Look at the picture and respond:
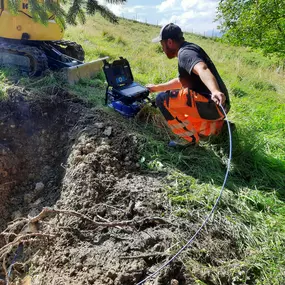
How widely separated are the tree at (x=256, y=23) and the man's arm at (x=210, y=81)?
368 inches

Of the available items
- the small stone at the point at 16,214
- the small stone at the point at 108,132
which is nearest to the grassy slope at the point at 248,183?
the small stone at the point at 108,132

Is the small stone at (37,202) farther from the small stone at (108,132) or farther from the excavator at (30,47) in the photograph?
the excavator at (30,47)

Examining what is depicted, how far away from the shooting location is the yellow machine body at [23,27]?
16.1 feet

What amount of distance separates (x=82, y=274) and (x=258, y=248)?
4.25ft

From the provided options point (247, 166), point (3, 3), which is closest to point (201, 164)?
point (247, 166)

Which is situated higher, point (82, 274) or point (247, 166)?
point (247, 166)

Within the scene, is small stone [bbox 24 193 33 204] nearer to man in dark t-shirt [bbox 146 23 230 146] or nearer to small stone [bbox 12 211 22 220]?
small stone [bbox 12 211 22 220]

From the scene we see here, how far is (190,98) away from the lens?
3.14m

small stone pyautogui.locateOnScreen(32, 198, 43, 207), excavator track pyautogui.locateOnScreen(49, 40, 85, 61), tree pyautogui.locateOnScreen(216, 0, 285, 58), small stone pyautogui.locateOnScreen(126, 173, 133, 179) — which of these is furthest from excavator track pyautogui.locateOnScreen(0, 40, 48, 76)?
tree pyautogui.locateOnScreen(216, 0, 285, 58)

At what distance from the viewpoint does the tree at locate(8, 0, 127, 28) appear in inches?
139

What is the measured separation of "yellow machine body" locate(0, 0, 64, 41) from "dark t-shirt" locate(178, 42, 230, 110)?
9.73 feet

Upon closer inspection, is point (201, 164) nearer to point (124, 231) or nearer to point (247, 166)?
point (247, 166)

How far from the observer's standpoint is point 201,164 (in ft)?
10.4

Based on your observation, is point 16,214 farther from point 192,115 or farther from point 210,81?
point 210,81
